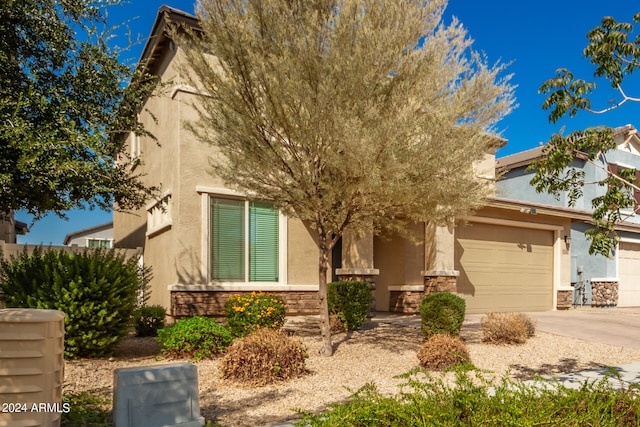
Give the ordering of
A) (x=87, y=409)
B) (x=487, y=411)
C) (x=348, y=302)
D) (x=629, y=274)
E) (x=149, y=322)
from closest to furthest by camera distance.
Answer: (x=487, y=411), (x=87, y=409), (x=149, y=322), (x=348, y=302), (x=629, y=274)

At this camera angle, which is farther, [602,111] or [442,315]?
[442,315]

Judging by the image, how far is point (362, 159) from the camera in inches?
286

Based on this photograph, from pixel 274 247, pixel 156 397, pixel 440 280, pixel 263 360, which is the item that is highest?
pixel 274 247

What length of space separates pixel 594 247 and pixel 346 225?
3.77 meters

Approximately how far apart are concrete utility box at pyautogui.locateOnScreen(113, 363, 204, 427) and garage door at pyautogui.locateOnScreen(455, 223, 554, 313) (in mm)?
12234

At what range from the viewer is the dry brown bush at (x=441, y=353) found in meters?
7.76

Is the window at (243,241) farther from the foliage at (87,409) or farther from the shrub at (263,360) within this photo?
the foliage at (87,409)

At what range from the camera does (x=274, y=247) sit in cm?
1309

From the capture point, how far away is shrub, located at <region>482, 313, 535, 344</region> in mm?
10086

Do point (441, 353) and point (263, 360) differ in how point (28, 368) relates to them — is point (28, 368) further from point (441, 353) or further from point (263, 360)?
point (441, 353)

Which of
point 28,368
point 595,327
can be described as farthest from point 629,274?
point 28,368

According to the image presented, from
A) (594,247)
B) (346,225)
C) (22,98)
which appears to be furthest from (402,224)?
(22,98)

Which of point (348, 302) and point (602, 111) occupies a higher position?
point (602, 111)

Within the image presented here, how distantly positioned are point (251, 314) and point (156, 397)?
4444 mm
